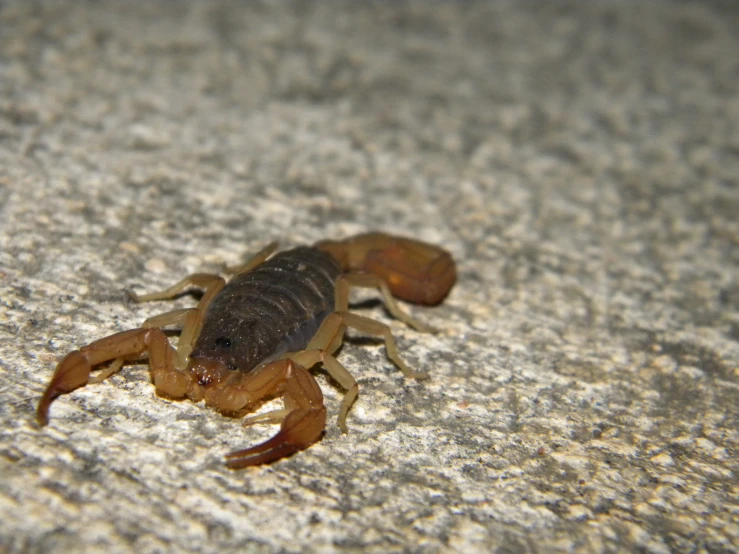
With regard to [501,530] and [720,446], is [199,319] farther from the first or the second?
[720,446]

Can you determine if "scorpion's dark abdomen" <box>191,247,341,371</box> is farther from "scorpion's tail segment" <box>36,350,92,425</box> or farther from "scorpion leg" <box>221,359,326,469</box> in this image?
"scorpion's tail segment" <box>36,350,92,425</box>

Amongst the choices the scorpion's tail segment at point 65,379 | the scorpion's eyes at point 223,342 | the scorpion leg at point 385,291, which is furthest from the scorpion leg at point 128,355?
the scorpion leg at point 385,291

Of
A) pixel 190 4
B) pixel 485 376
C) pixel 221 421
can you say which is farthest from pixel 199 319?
pixel 190 4

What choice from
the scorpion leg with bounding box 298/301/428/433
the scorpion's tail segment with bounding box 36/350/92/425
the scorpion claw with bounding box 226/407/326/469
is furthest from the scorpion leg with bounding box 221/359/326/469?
the scorpion's tail segment with bounding box 36/350/92/425

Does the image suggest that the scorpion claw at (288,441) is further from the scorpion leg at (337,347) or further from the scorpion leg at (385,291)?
the scorpion leg at (385,291)

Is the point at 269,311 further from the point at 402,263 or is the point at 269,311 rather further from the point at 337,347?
the point at 402,263

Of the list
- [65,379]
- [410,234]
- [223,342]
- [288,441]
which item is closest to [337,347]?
[223,342]
